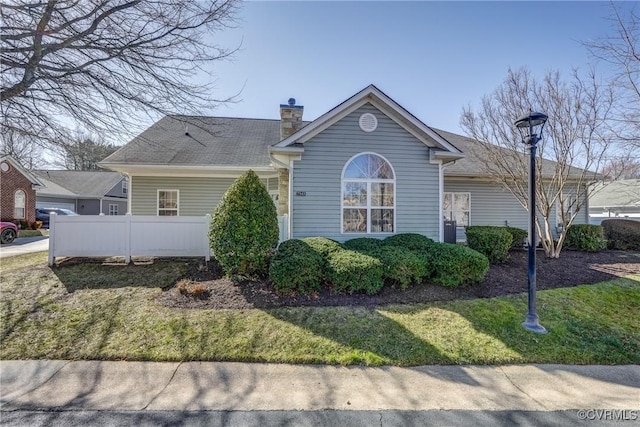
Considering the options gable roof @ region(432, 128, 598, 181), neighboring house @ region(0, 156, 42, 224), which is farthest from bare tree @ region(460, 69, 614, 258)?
neighboring house @ region(0, 156, 42, 224)

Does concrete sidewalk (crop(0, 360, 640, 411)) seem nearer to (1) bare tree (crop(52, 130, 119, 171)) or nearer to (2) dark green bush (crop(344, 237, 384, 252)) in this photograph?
(2) dark green bush (crop(344, 237, 384, 252))

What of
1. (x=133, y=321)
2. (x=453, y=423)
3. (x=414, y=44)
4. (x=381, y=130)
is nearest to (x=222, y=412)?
(x=453, y=423)

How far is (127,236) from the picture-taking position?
8.17 m

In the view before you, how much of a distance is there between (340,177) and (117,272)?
629 centimetres

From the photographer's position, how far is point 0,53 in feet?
17.3

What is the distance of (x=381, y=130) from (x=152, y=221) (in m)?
7.00

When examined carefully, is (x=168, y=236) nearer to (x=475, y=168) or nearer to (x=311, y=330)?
(x=311, y=330)

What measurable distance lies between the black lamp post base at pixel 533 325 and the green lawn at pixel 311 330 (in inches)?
3.9

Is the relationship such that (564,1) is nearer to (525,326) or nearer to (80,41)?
(525,326)

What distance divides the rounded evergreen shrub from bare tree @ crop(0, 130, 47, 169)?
4.17 m

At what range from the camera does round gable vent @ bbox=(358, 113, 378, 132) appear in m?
8.78

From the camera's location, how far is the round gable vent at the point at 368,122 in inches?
346

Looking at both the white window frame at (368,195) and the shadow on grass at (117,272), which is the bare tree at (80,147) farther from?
the white window frame at (368,195)

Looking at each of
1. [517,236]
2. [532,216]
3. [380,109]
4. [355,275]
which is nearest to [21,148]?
[355,275]
